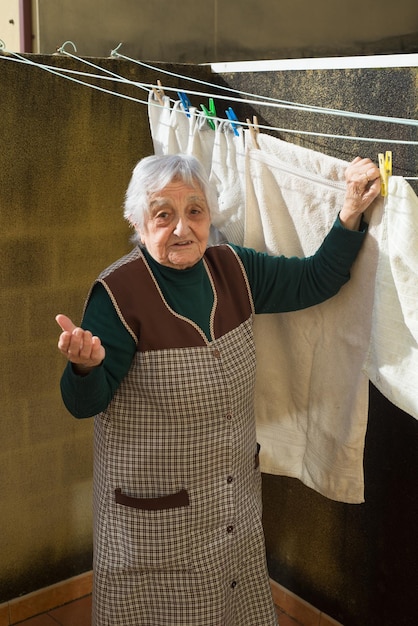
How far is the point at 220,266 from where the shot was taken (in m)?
1.91

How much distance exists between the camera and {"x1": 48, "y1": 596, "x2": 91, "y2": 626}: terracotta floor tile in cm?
265

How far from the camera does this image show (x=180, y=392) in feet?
5.78

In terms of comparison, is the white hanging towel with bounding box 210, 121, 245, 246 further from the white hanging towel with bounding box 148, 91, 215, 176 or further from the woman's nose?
the woman's nose

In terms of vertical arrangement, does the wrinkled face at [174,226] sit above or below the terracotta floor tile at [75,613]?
above

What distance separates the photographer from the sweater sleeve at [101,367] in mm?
1639

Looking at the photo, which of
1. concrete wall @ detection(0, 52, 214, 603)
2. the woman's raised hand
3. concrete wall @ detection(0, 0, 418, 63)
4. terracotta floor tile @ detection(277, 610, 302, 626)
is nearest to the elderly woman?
the woman's raised hand

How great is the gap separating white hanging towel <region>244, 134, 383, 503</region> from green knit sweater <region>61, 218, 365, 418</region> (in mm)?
55

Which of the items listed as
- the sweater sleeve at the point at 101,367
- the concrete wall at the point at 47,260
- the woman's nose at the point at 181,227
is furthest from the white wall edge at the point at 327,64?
the sweater sleeve at the point at 101,367

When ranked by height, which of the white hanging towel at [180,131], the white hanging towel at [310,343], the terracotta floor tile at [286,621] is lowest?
the terracotta floor tile at [286,621]

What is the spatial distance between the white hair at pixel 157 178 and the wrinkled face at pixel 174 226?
13 millimetres

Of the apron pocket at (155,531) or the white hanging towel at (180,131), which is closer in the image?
the apron pocket at (155,531)

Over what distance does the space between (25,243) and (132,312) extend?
2.43 ft

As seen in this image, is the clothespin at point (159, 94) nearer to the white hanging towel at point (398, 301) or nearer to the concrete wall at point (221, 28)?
the white hanging towel at point (398, 301)

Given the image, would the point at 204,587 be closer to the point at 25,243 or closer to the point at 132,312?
the point at 132,312
